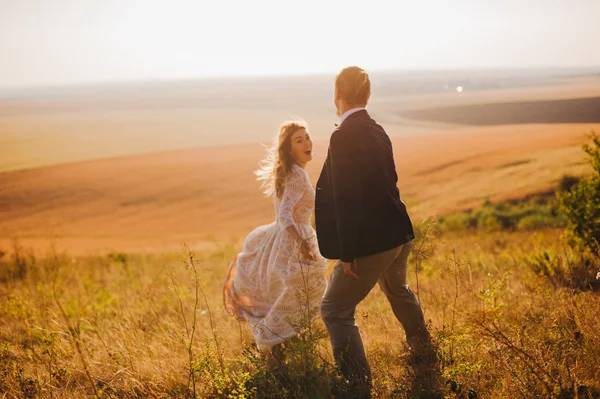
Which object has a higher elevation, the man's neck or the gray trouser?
the man's neck

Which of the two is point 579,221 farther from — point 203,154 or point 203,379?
point 203,154

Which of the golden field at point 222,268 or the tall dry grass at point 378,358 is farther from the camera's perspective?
the golden field at point 222,268

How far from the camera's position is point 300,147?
3480 millimetres

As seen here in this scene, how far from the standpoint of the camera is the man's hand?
106 inches

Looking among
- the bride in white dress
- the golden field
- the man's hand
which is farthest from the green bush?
the man's hand

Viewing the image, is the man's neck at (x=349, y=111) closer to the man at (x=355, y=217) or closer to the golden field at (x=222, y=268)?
the man at (x=355, y=217)

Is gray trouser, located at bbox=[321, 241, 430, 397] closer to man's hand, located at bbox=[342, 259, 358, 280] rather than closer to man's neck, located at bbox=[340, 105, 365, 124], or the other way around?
man's hand, located at bbox=[342, 259, 358, 280]

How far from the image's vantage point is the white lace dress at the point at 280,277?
3.29 meters

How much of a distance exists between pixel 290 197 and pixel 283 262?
48 cm

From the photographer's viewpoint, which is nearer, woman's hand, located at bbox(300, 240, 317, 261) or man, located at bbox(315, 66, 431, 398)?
man, located at bbox(315, 66, 431, 398)

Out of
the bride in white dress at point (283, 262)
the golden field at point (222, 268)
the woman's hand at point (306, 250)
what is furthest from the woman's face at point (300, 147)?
the woman's hand at point (306, 250)

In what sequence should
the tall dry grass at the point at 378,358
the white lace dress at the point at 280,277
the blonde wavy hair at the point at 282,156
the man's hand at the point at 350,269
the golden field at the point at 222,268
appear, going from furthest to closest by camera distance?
1. the blonde wavy hair at the point at 282,156
2. the white lace dress at the point at 280,277
3. the golden field at the point at 222,268
4. the man's hand at the point at 350,269
5. the tall dry grass at the point at 378,358

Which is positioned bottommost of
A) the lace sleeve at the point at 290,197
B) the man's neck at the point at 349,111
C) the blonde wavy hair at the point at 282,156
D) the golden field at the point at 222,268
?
the golden field at the point at 222,268

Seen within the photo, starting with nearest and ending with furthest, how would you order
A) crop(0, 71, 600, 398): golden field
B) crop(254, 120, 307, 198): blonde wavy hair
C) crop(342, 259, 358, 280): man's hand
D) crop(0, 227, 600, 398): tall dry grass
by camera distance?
crop(0, 227, 600, 398): tall dry grass → crop(342, 259, 358, 280): man's hand → crop(0, 71, 600, 398): golden field → crop(254, 120, 307, 198): blonde wavy hair
